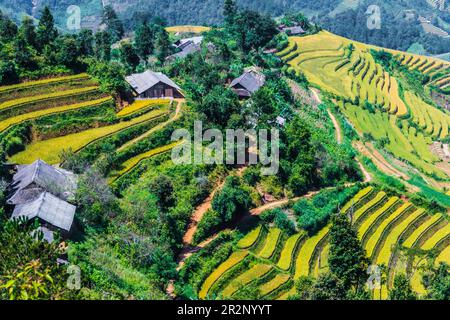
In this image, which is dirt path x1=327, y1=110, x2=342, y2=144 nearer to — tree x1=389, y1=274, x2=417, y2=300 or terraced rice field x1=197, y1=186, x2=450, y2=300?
terraced rice field x1=197, y1=186, x2=450, y2=300

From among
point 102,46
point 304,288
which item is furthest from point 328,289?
point 102,46

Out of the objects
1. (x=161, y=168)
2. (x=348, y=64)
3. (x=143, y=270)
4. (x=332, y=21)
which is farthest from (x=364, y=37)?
(x=143, y=270)

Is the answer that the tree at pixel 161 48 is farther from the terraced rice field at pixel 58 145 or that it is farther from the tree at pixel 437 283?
the tree at pixel 437 283

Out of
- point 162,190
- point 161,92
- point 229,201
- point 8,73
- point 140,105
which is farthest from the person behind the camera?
point 161,92

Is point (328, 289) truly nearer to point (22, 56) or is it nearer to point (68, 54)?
point (68, 54)

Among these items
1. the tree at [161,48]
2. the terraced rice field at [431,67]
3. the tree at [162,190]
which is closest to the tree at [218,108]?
the tree at [162,190]

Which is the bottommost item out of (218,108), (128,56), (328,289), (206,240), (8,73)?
(206,240)
